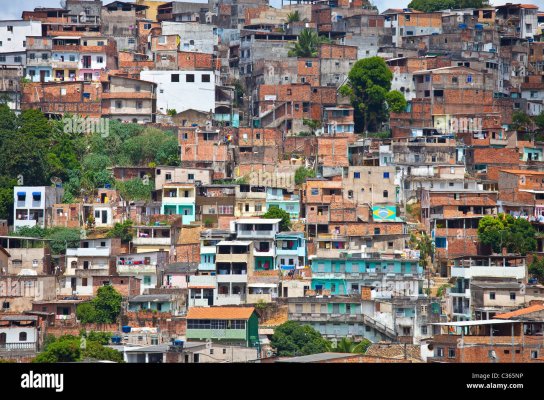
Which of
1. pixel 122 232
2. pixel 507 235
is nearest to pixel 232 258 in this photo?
pixel 122 232

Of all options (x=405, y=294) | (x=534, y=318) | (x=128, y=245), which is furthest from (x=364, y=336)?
(x=128, y=245)

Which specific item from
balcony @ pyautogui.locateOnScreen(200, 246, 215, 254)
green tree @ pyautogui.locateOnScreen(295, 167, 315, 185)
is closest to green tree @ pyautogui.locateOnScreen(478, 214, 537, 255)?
green tree @ pyautogui.locateOnScreen(295, 167, 315, 185)

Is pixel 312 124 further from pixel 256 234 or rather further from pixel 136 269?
pixel 136 269

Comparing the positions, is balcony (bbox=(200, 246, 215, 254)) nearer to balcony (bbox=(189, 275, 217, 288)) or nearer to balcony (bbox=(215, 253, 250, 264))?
balcony (bbox=(215, 253, 250, 264))

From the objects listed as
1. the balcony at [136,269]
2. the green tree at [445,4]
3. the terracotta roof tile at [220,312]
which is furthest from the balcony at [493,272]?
the green tree at [445,4]

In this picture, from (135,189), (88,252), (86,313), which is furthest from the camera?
(135,189)

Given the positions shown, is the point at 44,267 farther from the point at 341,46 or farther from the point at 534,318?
the point at 341,46
